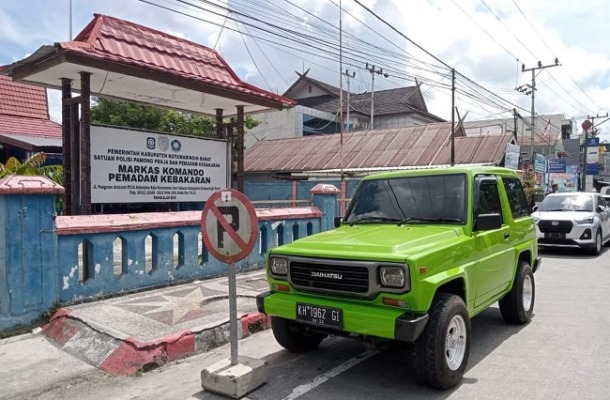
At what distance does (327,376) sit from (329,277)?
0.96 m

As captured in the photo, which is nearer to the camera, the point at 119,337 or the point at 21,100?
the point at 119,337

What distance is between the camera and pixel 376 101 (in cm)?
4200

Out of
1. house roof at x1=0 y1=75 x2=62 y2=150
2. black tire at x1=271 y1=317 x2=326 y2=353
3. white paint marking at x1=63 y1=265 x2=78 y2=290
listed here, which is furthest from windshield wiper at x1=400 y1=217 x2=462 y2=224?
house roof at x1=0 y1=75 x2=62 y2=150

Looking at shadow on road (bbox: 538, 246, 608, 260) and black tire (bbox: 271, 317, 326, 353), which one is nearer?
black tire (bbox: 271, 317, 326, 353)

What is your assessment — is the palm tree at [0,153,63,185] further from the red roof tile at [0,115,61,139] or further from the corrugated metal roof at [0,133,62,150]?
the red roof tile at [0,115,61,139]

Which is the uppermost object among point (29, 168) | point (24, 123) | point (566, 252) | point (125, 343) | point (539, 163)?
point (24, 123)

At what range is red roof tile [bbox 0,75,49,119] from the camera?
16422mm

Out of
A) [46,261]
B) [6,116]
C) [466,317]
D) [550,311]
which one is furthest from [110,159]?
[6,116]

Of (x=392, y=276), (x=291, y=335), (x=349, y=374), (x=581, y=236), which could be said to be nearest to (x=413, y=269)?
(x=392, y=276)

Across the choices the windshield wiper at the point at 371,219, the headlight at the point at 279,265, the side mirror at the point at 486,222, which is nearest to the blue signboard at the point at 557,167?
the windshield wiper at the point at 371,219

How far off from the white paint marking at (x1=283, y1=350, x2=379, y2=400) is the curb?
1452 mm

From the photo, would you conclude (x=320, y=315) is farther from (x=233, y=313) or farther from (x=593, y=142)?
(x=593, y=142)

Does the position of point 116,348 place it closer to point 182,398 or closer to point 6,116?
point 182,398

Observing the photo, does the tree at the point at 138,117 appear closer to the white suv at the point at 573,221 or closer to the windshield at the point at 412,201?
the white suv at the point at 573,221
